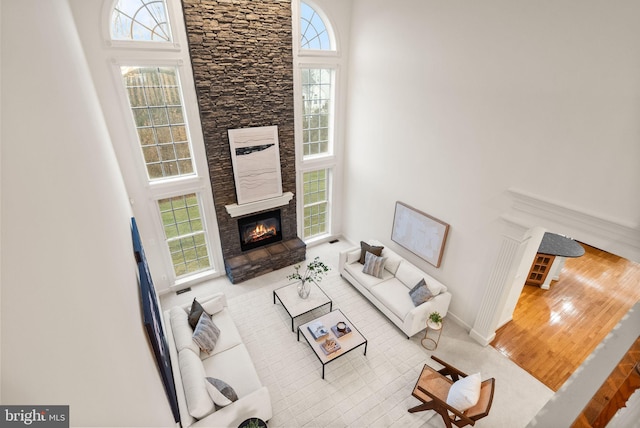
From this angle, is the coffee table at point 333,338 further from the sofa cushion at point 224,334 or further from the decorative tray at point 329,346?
the sofa cushion at point 224,334

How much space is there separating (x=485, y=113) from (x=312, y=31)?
374 cm

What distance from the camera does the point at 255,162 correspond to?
6188 mm

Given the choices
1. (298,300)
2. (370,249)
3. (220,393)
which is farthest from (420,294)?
(220,393)

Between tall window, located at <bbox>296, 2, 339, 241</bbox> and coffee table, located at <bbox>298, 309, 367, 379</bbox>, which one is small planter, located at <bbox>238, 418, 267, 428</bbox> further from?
tall window, located at <bbox>296, 2, 339, 241</bbox>

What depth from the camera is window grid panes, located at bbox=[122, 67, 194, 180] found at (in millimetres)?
4910

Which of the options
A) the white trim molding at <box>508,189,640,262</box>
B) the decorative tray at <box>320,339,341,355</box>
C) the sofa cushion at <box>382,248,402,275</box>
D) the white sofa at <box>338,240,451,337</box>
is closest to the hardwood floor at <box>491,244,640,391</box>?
the white sofa at <box>338,240,451,337</box>

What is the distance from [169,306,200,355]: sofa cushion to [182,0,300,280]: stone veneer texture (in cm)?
197

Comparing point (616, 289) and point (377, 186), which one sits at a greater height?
point (377, 186)

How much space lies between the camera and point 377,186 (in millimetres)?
6684

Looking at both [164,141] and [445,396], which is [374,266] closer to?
[445,396]

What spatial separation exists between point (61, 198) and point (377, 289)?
208 inches

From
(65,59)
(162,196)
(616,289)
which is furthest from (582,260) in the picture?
(65,59)

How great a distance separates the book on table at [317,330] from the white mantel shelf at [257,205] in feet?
8.77

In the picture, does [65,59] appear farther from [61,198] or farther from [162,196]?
[162,196]
